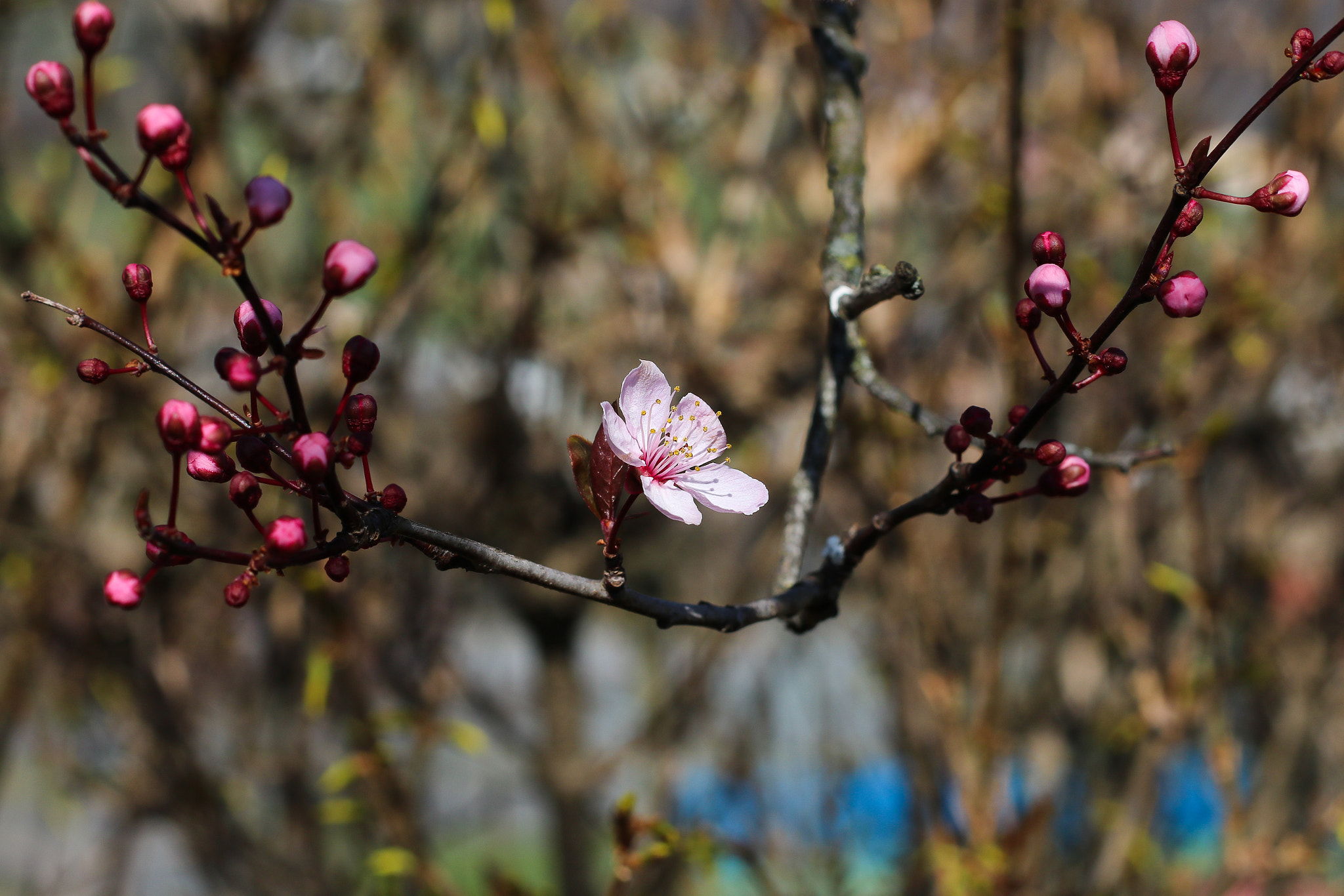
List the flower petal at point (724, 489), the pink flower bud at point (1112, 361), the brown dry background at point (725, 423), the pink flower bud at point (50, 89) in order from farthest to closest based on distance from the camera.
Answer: the brown dry background at point (725, 423) → the flower petal at point (724, 489) → the pink flower bud at point (1112, 361) → the pink flower bud at point (50, 89)

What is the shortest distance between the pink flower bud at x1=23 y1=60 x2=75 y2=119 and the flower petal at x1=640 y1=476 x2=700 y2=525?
523 millimetres

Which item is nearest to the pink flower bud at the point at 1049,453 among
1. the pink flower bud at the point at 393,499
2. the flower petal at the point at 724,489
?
the flower petal at the point at 724,489

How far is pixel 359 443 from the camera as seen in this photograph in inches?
31.2

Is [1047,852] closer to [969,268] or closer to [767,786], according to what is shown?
[767,786]

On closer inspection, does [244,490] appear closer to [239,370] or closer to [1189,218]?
[239,370]

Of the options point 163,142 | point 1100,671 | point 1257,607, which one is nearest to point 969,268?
point 1100,671

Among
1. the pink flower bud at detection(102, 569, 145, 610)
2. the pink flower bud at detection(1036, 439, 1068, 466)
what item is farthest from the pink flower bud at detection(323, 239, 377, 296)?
the pink flower bud at detection(1036, 439, 1068, 466)

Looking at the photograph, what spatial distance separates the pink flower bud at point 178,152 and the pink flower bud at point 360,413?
8.2 inches

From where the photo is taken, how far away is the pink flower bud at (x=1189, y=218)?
2.41ft

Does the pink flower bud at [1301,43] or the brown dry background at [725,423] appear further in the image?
the brown dry background at [725,423]

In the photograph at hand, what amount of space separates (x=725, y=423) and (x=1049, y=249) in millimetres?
1993

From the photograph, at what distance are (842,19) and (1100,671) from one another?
7.41 feet

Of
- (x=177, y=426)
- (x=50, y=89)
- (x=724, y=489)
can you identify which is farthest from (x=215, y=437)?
(x=724, y=489)

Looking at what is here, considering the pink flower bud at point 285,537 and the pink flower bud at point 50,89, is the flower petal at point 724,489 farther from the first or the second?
the pink flower bud at point 50,89
